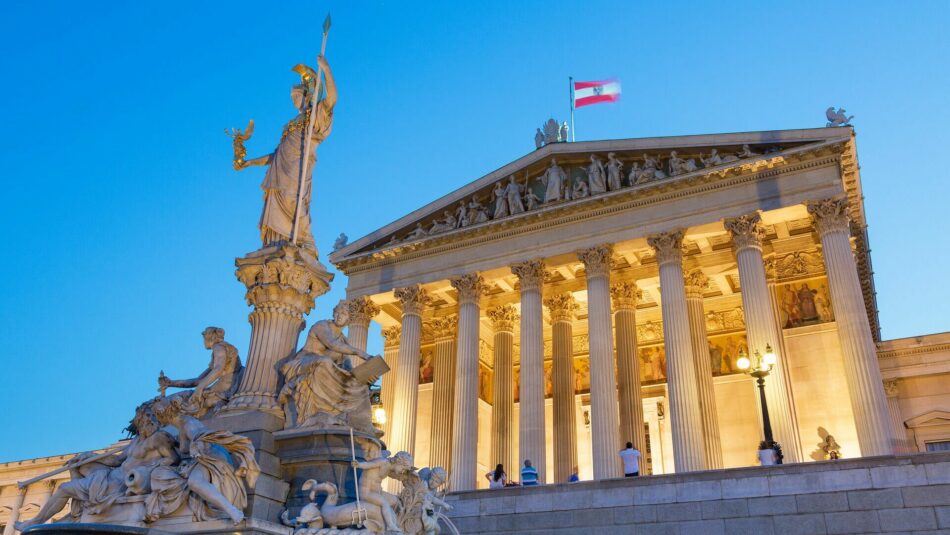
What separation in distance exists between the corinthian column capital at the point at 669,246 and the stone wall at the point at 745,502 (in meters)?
9.71

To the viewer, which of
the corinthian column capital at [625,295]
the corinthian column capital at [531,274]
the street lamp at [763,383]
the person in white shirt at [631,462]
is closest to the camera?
the street lamp at [763,383]

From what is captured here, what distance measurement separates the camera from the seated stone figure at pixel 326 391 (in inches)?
360

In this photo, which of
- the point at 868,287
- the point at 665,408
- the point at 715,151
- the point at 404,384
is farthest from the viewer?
the point at 868,287

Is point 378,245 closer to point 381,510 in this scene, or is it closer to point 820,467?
point 820,467

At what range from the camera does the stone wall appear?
1666 cm

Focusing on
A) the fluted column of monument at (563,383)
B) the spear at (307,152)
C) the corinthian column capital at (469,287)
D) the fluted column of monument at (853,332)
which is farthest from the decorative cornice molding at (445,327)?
the spear at (307,152)

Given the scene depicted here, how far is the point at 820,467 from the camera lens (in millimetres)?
18031

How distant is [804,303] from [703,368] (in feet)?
19.3

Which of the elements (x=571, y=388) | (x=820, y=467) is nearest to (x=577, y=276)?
(x=571, y=388)

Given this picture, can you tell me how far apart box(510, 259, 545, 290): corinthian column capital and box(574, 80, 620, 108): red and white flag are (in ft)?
25.1

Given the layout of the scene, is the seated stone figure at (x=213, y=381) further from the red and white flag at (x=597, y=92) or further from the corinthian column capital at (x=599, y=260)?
the red and white flag at (x=597, y=92)

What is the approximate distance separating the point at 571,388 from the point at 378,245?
1042 cm

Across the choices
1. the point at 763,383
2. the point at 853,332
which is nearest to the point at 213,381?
the point at 763,383

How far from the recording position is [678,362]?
25.2m
